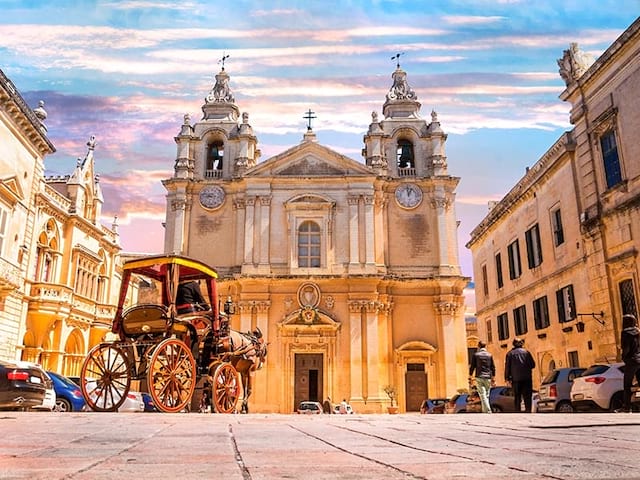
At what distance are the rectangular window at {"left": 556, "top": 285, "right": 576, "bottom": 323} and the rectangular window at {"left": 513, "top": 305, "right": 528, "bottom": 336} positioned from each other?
3.84 meters

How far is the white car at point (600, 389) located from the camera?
12086mm

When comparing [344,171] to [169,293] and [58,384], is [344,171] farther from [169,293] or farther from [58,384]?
[169,293]

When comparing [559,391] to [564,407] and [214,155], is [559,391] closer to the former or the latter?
[564,407]

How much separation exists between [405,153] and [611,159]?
15.5 m

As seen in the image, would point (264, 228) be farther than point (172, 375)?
Yes

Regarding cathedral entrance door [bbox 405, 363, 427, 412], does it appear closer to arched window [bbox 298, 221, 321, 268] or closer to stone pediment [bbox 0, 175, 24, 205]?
arched window [bbox 298, 221, 321, 268]

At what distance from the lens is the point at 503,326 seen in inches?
1092

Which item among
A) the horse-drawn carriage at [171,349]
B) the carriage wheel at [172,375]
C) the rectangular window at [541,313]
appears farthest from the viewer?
the rectangular window at [541,313]

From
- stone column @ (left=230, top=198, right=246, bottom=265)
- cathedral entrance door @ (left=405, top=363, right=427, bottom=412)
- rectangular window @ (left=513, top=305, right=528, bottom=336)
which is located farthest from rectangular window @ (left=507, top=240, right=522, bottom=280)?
stone column @ (left=230, top=198, right=246, bottom=265)

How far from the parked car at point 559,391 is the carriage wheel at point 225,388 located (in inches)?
329

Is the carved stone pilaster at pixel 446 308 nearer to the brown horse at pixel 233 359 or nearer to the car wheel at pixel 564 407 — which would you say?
the car wheel at pixel 564 407

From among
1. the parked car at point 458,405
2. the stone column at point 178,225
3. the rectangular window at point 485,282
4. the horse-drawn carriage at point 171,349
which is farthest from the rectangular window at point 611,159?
the stone column at point 178,225

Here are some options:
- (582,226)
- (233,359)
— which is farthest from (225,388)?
(582,226)

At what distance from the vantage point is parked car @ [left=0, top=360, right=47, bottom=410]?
1032cm
